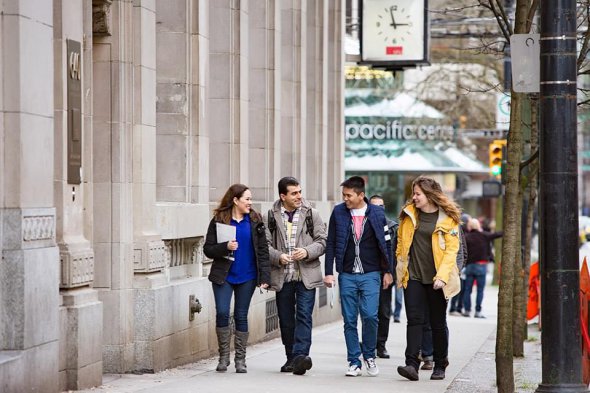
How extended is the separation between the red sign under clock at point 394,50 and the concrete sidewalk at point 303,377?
768 centimetres

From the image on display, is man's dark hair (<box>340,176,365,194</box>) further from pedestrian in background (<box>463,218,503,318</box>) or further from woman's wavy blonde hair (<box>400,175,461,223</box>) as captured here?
pedestrian in background (<box>463,218,503,318</box>)

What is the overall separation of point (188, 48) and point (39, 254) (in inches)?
206

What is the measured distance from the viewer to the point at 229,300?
13578 mm

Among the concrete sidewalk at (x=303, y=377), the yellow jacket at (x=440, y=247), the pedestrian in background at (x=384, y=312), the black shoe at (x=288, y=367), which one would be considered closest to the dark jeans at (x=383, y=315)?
the pedestrian in background at (x=384, y=312)

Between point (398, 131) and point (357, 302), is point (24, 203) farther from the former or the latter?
point (398, 131)

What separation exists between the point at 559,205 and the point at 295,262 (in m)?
4.15

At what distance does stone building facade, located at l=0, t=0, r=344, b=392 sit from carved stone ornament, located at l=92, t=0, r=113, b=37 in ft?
0.04

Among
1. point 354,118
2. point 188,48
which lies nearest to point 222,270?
point 188,48

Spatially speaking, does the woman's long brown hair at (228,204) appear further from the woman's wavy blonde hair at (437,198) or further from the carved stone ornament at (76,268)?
the carved stone ornament at (76,268)

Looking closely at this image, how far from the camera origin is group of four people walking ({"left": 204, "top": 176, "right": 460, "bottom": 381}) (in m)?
13.2

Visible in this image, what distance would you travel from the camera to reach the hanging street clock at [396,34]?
24828mm

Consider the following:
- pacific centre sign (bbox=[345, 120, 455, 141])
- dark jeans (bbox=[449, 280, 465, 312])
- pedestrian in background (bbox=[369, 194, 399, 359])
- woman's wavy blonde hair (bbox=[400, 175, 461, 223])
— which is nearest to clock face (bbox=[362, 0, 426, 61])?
dark jeans (bbox=[449, 280, 465, 312])

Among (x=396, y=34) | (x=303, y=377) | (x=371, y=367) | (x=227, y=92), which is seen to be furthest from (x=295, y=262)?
(x=396, y=34)

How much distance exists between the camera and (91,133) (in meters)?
12.4
